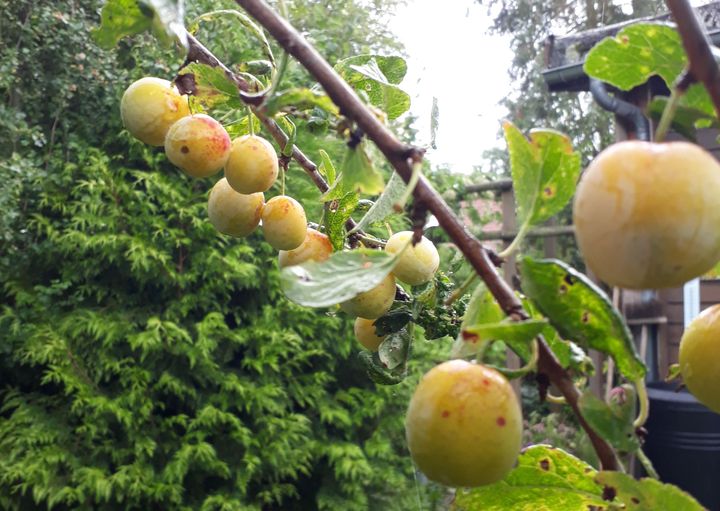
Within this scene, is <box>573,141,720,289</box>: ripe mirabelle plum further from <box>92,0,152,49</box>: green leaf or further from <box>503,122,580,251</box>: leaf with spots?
<box>92,0,152,49</box>: green leaf

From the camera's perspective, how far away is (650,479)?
0.89ft

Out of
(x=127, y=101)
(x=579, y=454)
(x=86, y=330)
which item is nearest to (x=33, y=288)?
(x=86, y=330)

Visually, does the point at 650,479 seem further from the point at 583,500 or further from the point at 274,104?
the point at 274,104

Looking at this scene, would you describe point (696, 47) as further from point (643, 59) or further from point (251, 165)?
point (251, 165)

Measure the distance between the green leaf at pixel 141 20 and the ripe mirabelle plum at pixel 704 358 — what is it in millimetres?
280

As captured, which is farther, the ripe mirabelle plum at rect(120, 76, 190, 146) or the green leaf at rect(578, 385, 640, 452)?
the ripe mirabelle plum at rect(120, 76, 190, 146)

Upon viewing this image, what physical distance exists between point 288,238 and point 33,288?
87.0 inches

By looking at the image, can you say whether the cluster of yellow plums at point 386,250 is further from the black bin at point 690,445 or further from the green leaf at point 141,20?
the black bin at point 690,445

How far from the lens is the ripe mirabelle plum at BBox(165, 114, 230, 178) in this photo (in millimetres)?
427

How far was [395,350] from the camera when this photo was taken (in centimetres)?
43

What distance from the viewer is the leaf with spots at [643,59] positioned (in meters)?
0.27

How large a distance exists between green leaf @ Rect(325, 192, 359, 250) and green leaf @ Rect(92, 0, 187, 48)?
15 cm

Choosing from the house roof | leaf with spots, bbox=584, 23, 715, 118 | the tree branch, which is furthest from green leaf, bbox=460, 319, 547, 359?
the house roof

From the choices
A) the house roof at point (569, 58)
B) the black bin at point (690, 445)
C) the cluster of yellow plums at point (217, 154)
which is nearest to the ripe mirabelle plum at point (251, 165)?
the cluster of yellow plums at point (217, 154)
